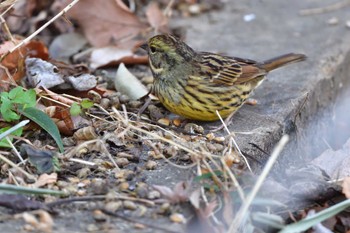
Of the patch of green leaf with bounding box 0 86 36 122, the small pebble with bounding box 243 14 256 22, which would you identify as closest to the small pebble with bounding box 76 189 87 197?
the patch of green leaf with bounding box 0 86 36 122

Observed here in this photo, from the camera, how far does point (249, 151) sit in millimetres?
3771

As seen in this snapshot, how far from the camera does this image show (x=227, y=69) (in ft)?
14.6

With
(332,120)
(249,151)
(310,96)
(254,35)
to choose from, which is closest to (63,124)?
(249,151)

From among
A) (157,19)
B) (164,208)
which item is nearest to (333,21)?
(157,19)

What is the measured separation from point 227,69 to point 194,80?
23 centimetres

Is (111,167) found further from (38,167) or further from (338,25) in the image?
(338,25)

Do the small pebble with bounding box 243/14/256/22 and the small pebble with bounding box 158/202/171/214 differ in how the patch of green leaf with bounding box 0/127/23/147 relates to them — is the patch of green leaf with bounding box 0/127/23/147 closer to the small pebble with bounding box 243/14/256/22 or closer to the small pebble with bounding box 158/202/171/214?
the small pebble with bounding box 158/202/171/214

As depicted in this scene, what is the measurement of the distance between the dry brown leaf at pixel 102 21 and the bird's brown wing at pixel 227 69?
3.02 ft

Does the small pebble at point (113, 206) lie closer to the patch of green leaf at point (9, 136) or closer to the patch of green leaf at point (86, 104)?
the patch of green leaf at point (9, 136)

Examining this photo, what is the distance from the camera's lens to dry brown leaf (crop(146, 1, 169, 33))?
547 centimetres

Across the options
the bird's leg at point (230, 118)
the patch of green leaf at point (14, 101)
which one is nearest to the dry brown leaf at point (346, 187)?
the bird's leg at point (230, 118)

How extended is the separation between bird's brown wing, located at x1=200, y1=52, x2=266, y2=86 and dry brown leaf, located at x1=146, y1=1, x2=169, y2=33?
1.05m

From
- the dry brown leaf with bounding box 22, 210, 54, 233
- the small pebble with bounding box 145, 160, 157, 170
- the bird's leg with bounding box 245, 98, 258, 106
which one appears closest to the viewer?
the dry brown leaf with bounding box 22, 210, 54, 233

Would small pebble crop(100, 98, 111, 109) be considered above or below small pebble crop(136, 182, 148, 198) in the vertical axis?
above
